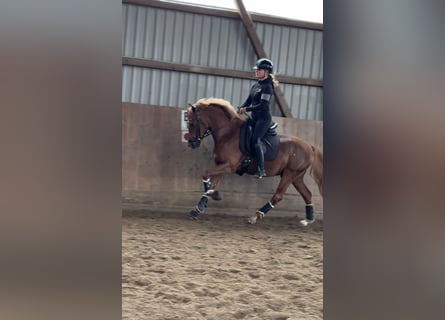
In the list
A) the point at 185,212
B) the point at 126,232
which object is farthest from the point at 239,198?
the point at 126,232

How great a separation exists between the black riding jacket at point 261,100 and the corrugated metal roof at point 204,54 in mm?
1078

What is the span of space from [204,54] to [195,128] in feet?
4.05

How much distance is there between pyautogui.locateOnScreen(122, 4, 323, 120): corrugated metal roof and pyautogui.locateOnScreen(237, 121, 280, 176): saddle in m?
1.08

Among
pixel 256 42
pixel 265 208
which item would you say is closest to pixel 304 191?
pixel 265 208

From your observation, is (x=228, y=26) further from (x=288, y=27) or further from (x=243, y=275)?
(x=243, y=275)

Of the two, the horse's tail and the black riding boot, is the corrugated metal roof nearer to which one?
the horse's tail

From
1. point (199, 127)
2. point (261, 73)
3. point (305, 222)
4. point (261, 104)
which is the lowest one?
point (305, 222)

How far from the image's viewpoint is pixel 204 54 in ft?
13.6

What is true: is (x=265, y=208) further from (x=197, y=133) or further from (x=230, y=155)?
(x=197, y=133)

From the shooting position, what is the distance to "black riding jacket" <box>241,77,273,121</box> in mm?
3041

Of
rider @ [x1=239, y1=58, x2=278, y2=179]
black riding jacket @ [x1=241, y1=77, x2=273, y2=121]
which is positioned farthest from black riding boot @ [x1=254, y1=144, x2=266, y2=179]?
black riding jacket @ [x1=241, y1=77, x2=273, y2=121]
